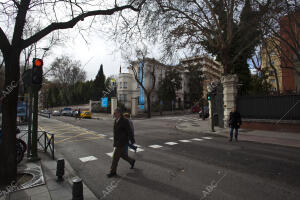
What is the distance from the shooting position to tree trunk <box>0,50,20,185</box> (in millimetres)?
3996

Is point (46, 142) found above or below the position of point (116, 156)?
below

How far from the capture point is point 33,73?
5.71 metres

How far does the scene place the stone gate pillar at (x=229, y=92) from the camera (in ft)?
46.3

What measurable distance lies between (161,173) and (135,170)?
790 mm

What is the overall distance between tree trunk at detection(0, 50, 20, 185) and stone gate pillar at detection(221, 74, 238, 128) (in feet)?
45.2

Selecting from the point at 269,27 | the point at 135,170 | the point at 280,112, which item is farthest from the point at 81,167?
the point at 269,27

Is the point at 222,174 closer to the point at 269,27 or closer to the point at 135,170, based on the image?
the point at 135,170

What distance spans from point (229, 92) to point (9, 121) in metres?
14.1

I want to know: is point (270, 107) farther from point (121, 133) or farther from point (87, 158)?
point (87, 158)

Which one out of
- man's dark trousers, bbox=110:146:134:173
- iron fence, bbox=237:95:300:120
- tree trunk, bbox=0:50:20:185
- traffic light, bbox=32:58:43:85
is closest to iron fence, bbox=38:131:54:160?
traffic light, bbox=32:58:43:85

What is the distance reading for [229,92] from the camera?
14305 mm

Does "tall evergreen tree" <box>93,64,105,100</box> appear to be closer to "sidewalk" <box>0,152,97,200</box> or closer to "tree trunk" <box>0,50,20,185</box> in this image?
"sidewalk" <box>0,152,97,200</box>

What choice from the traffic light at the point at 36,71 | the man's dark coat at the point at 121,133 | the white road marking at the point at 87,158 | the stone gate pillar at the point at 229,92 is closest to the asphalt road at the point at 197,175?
the white road marking at the point at 87,158

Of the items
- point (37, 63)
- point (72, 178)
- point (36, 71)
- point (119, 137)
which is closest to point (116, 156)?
point (119, 137)
